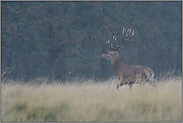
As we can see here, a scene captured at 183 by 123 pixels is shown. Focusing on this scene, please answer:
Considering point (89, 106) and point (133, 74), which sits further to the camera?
point (133, 74)

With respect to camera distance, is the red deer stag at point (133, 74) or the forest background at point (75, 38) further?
the forest background at point (75, 38)

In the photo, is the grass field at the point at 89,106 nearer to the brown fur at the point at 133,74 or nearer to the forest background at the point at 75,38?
the brown fur at the point at 133,74

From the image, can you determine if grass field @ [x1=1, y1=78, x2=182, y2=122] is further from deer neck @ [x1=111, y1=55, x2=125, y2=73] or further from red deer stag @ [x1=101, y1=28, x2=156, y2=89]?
deer neck @ [x1=111, y1=55, x2=125, y2=73]

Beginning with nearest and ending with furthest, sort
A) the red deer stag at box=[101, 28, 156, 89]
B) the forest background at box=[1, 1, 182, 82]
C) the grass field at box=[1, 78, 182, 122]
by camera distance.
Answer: the grass field at box=[1, 78, 182, 122]
the red deer stag at box=[101, 28, 156, 89]
the forest background at box=[1, 1, 182, 82]

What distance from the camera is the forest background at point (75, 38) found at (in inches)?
529

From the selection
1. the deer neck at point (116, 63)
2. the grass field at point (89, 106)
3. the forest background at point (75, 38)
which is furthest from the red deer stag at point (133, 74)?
the forest background at point (75, 38)

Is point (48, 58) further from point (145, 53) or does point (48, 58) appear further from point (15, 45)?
point (145, 53)

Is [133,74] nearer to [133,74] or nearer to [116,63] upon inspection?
[133,74]

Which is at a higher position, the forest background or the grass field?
the forest background

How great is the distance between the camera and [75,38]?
14000 mm

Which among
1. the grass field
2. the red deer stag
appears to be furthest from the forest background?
the grass field

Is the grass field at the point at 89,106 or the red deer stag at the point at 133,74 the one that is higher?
the red deer stag at the point at 133,74

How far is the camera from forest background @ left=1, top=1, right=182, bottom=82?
13.4 metres

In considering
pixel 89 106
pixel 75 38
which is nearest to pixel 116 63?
pixel 89 106
